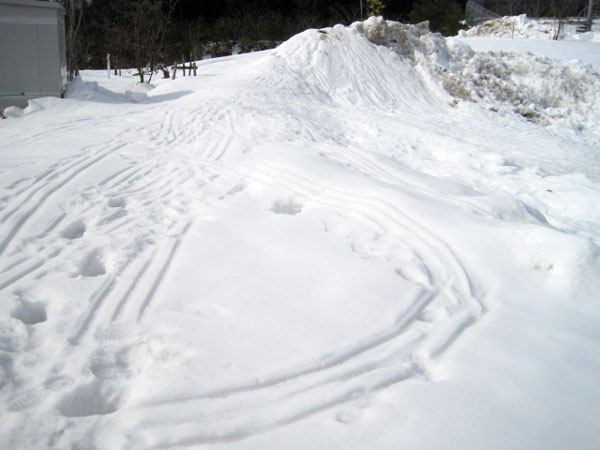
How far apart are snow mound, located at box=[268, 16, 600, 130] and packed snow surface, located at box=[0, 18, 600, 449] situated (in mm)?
6271

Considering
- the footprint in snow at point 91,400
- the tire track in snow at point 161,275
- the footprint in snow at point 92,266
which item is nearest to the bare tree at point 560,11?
the tire track in snow at point 161,275

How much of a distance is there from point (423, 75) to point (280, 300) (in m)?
12.4

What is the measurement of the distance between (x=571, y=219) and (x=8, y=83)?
10.1m

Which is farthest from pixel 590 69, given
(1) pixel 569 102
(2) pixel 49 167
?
(2) pixel 49 167

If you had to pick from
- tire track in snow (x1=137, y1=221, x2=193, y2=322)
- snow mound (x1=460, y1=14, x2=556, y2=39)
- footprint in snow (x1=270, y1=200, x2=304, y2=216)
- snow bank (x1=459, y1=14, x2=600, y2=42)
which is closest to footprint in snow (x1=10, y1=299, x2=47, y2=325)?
tire track in snow (x1=137, y1=221, x2=193, y2=322)

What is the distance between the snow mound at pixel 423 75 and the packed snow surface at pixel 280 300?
20.6ft

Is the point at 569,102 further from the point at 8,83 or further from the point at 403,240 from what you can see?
the point at 8,83

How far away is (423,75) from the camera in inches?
535

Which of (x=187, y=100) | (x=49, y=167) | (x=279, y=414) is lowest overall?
(x=279, y=414)

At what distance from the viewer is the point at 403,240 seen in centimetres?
374

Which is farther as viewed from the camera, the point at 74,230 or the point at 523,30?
the point at 523,30

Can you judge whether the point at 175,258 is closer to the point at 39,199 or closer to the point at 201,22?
the point at 39,199

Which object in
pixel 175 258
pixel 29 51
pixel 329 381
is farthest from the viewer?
pixel 29 51

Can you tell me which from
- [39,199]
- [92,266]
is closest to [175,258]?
[92,266]
